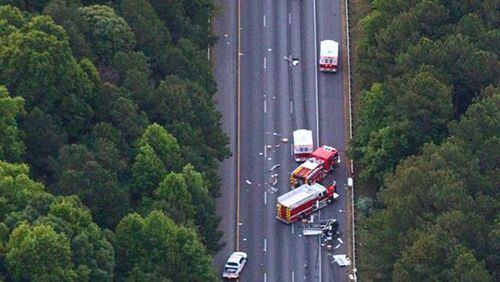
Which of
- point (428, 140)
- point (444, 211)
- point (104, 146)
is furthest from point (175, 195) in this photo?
point (428, 140)

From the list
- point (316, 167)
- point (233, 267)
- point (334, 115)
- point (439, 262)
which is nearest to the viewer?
point (439, 262)

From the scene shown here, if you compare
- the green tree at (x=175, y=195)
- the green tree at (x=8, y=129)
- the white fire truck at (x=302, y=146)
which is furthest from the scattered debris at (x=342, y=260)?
the green tree at (x=8, y=129)

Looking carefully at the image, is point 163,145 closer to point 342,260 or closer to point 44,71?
point 44,71

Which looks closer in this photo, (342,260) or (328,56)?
(342,260)

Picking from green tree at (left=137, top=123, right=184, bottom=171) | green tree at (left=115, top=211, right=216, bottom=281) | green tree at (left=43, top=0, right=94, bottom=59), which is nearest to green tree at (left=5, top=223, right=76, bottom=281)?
green tree at (left=115, top=211, right=216, bottom=281)

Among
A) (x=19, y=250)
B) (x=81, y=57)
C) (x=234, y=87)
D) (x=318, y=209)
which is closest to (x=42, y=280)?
(x=19, y=250)

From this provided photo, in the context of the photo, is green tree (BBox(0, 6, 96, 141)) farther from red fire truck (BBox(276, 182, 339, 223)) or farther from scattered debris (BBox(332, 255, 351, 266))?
scattered debris (BBox(332, 255, 351, 266))

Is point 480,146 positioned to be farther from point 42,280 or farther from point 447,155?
point 42,280
